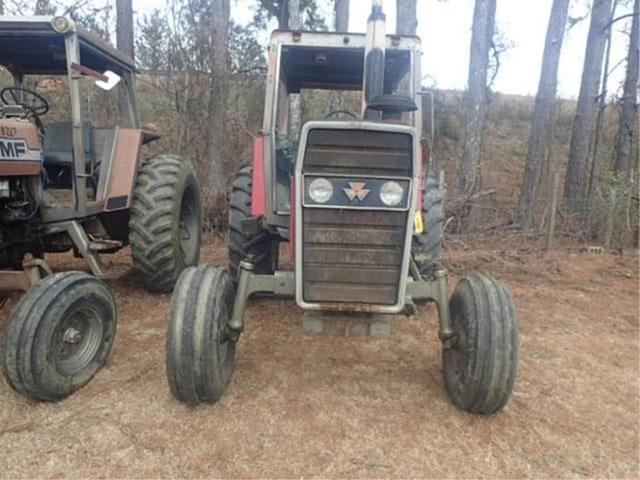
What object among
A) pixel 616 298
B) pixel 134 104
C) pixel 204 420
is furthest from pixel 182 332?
pixel 616 298

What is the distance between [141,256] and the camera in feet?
14.3

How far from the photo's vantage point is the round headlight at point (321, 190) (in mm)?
2555

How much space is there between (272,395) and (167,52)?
25.0 feet

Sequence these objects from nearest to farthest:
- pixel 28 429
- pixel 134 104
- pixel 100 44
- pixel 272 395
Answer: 1. pixel 28 429
2. pixel 272 395
3. pixel 100 44
4. pixel 134 104

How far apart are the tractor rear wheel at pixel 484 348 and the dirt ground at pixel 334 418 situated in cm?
15

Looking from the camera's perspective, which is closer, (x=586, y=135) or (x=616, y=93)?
(x=586, y=135)

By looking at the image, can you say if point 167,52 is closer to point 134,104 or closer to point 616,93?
point 134,104

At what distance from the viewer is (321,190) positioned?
8.41ft

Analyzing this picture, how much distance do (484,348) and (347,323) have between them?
2.37ft

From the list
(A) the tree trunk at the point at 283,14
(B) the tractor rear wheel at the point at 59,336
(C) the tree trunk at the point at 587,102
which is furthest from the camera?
(A) the tree trunk at the point at 283,14

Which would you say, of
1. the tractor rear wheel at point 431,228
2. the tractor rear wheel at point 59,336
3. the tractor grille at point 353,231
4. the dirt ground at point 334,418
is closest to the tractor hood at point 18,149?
the tractor rear wheel at point 59,336

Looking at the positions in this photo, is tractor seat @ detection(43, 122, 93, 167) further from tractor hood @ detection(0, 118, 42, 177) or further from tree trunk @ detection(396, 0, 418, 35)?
tree trunk @ detection(396, 0, 418, 35)

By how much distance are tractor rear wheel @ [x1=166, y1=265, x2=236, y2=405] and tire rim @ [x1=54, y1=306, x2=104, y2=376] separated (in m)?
0.66

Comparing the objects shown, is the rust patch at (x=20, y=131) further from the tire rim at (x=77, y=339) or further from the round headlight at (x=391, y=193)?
the round headlight at (x=391, y=193)
